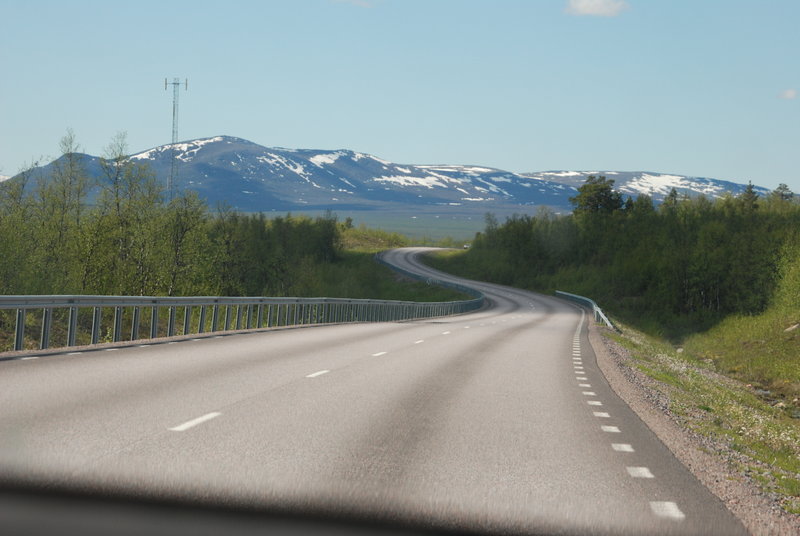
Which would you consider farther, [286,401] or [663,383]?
[663,383]

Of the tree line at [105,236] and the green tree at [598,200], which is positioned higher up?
the green tree at [598,200]

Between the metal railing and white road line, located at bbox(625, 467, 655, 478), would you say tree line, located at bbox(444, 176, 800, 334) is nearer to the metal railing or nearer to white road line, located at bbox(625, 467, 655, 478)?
the metal railing

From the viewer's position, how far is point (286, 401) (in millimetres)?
12438

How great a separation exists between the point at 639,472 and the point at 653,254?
109 meters

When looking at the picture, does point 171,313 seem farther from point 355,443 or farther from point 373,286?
point 373,286

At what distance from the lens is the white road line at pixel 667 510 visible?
7023mm

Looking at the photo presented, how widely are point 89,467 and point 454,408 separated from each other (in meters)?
5.84

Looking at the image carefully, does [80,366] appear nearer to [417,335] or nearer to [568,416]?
[568,416]

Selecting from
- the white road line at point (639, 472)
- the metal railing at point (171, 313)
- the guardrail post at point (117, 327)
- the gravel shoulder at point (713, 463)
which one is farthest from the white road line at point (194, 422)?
the guardrail post at point (117, 327)

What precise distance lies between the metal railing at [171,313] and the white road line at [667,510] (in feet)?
41.5

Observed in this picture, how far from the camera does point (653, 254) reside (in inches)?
4518

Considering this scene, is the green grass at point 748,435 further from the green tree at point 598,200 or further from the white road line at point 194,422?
the green tree at point 598,200

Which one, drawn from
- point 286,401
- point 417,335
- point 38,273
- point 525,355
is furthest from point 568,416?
point 38,273

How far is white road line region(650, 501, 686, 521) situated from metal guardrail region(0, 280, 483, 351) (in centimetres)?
1252
